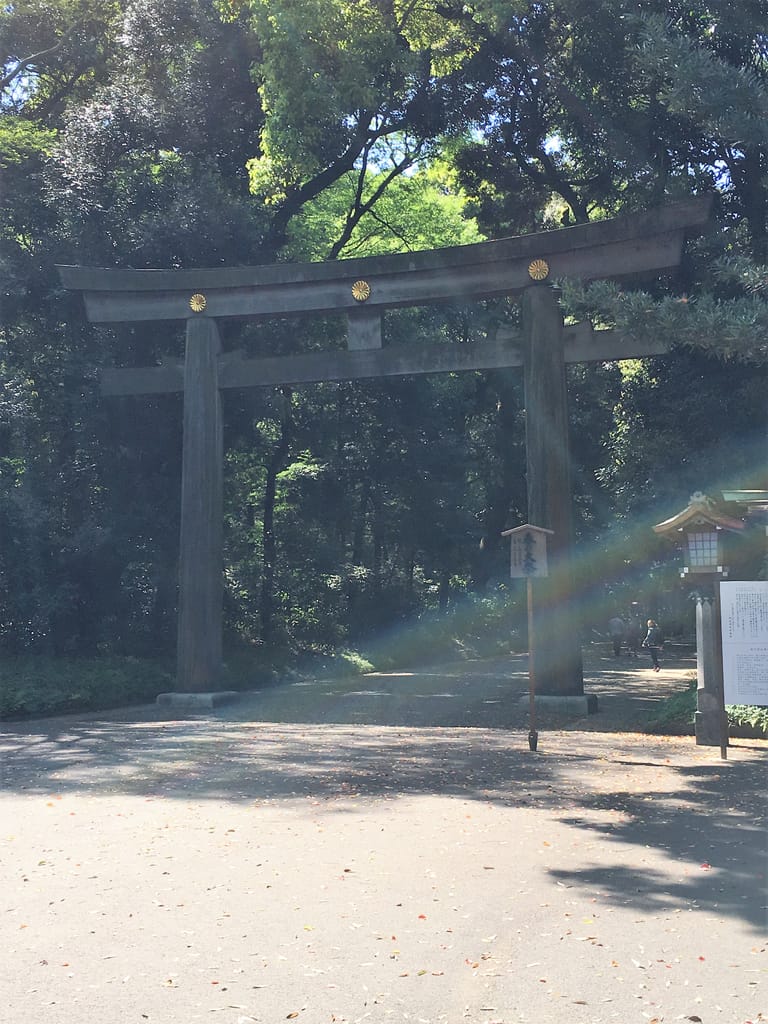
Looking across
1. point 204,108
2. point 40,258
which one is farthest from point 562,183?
point 40,258

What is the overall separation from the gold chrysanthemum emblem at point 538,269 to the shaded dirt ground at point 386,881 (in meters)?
6.46

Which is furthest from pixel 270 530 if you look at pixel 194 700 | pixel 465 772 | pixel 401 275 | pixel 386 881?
pixel 386 881

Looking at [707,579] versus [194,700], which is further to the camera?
[194,700]

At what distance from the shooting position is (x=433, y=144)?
22625mm

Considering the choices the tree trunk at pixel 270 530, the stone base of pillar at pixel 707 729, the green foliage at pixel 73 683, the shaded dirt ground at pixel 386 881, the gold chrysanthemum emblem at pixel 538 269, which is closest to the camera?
the shaded dirt ground at pixel 386 881

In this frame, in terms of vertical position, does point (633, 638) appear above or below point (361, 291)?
below

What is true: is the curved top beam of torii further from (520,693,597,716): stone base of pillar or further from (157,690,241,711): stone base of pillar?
(157,690,241,711): stone base of pillar

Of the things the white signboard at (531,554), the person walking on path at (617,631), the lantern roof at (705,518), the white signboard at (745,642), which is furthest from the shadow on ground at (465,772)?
the person walking on path at (617,631)

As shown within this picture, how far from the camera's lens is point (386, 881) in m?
6.27

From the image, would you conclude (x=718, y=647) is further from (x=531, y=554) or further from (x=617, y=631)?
(x=617, y=631)

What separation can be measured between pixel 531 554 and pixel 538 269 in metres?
4.80

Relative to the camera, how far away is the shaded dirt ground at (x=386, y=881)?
4.56m

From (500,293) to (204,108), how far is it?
9.79m

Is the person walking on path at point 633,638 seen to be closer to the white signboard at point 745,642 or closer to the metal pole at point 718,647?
the metal pole at point 718,647
